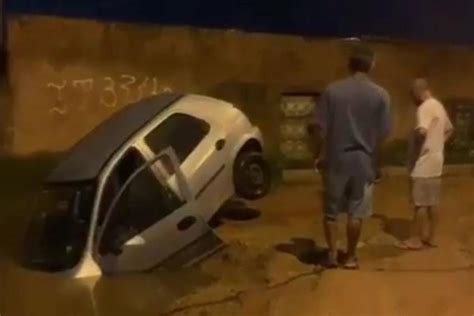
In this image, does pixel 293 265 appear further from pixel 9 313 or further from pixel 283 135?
pixel 283 135

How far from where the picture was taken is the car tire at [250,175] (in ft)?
32.3

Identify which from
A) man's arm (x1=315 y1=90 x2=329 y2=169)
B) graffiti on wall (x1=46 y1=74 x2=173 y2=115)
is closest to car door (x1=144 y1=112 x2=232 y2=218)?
man's arm (x1=315 y1=90 x2=329 y2=169)

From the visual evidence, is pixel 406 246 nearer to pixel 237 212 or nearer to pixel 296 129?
pixel 237 212

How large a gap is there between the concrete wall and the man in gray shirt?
4519 millimetres

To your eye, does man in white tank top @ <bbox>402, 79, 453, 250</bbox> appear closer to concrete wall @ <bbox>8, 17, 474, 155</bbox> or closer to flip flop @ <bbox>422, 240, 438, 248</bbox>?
flip flop @ <bbox>422, 240, 438, 248</bbox>

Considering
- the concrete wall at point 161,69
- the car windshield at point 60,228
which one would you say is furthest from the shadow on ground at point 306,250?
the concrete wall at point 161,69

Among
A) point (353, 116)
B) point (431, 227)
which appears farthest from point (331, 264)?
point (431, 227)

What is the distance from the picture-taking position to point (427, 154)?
8.39 m

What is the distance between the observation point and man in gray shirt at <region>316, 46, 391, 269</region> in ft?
25.2

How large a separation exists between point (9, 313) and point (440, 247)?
3.62 meters

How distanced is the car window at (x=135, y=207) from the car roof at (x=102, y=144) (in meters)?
0.27

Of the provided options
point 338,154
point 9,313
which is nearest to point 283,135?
point 338,154

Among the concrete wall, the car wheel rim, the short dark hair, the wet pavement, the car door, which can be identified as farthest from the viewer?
the concrete wall

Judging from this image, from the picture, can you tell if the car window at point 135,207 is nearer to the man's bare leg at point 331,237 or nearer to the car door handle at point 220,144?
the car door handle at point 220,144
